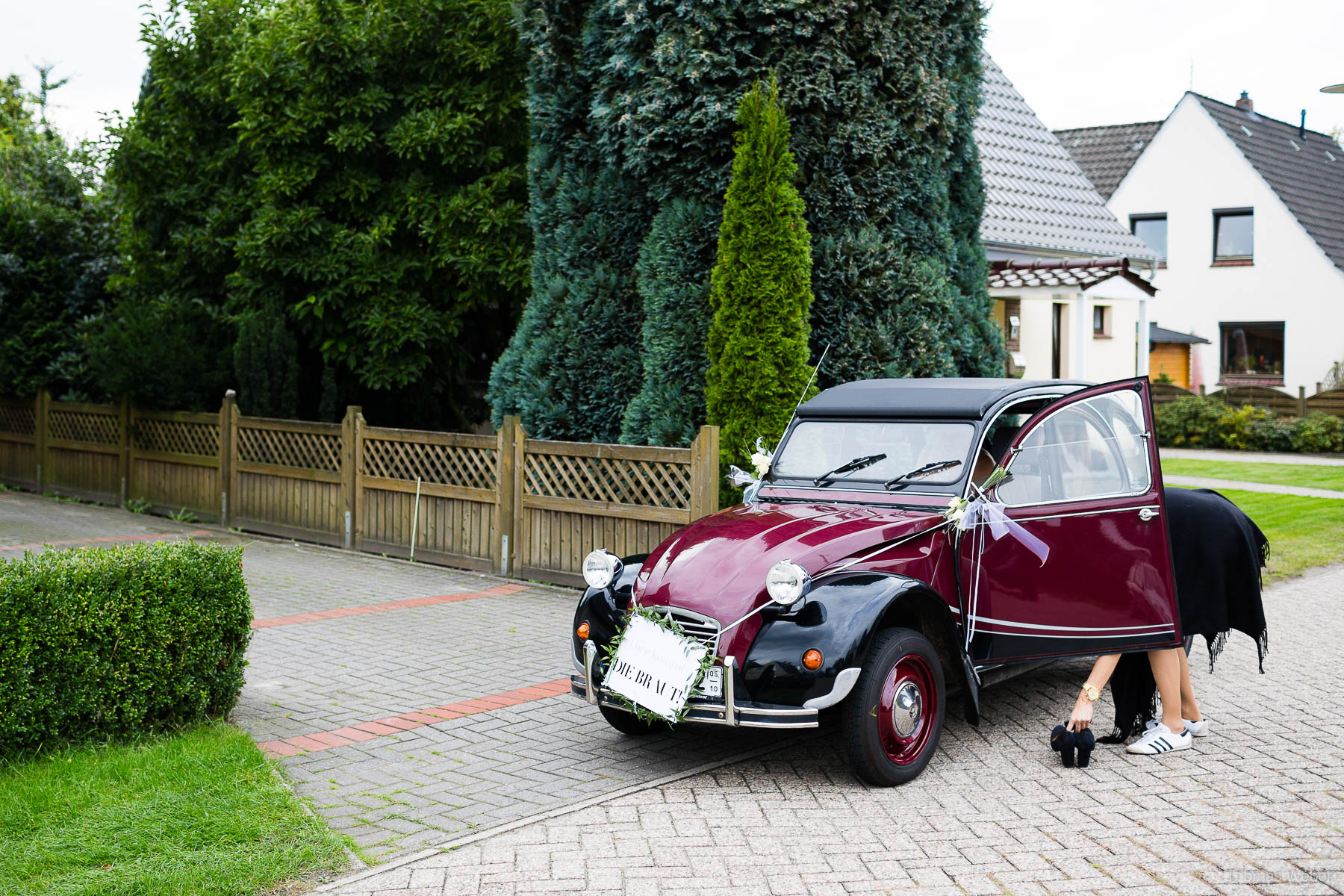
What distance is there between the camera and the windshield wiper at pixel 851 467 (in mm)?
7078

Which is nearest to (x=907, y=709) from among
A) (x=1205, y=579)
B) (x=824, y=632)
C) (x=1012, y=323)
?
(x=824, y=632)

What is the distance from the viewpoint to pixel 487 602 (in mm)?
10797

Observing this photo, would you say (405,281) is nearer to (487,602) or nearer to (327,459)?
(327,459)

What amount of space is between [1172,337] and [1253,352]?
126 inches

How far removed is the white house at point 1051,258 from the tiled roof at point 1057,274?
1 cm

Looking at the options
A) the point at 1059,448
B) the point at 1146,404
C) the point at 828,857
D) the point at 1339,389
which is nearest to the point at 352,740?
the point at 828,857

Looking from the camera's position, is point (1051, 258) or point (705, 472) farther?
point (1051, 258)

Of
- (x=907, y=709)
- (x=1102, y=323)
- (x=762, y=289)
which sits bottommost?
(x=907, y=709)

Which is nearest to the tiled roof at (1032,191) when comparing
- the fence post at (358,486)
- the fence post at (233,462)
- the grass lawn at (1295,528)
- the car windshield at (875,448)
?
the grass lawn at (1295,528)

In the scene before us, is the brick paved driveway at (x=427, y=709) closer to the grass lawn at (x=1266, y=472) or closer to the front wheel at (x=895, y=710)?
the front wheel at (x=895, y=710)

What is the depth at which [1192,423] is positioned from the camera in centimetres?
2717

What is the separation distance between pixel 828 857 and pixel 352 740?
9.35ft

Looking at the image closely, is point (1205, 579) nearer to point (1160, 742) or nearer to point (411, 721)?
point (1160, 742)

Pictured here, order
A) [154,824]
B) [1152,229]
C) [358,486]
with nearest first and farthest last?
[154,824]
[358,486]
[1152,229]
